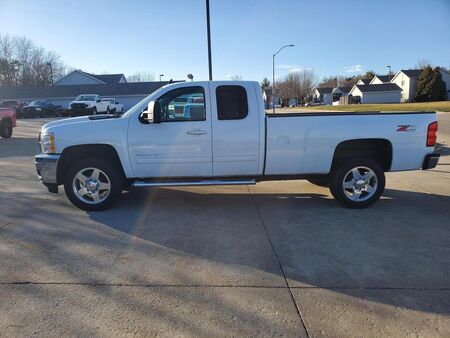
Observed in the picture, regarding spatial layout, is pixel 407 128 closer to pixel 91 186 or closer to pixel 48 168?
pixel 91 186

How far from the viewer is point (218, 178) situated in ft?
20.7

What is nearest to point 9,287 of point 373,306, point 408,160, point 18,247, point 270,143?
point 18,247

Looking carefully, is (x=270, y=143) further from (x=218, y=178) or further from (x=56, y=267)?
(x=56, y=267)

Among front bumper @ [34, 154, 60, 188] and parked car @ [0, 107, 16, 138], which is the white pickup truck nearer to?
front bumper @ [34, 154, 60, 188]

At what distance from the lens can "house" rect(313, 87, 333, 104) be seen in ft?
393

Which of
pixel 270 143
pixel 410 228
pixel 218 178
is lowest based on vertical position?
pixel 410 228

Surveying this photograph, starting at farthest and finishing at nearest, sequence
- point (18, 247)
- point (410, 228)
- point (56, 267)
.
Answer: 1. point (410, 228)
2. point (18, 247)
3. point (56, 267)

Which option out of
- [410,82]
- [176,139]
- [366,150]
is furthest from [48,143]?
[410,82]

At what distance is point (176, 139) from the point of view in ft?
19.8

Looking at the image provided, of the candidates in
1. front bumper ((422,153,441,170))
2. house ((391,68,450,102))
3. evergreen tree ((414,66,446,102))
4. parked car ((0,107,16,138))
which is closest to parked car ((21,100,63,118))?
parked car ((0,107,16,138))

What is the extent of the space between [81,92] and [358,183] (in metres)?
53.4

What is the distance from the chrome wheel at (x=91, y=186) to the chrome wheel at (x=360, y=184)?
3760 mm

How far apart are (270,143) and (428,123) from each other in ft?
8.14

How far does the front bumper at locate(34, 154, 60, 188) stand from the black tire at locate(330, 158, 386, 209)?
430cm
